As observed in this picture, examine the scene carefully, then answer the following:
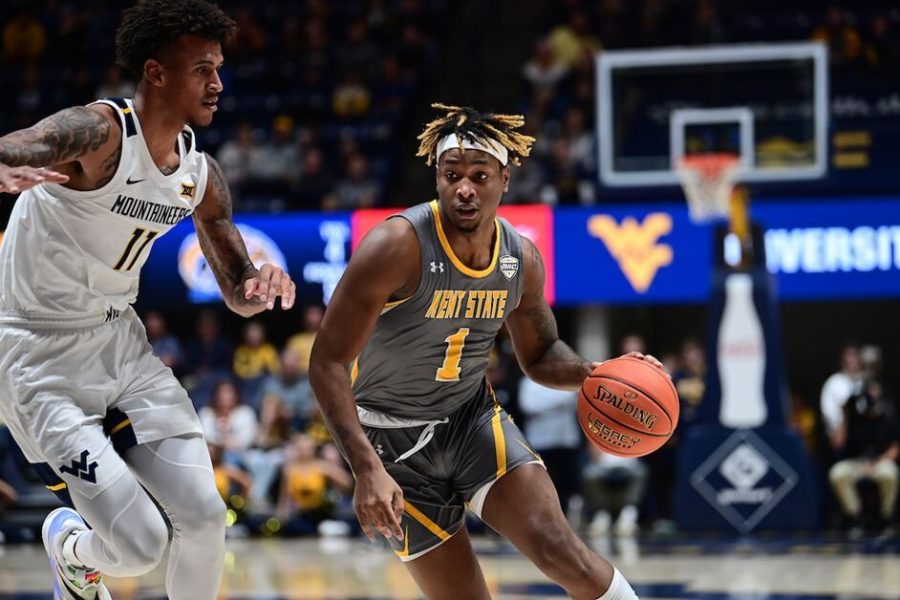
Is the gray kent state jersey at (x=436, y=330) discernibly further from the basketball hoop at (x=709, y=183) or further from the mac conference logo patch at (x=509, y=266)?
the basketball hoop at (x=709, y=183)

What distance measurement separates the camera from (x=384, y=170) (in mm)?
14961

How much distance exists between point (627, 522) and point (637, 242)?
2563mm

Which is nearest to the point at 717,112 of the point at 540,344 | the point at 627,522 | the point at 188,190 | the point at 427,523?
the point at 627,522

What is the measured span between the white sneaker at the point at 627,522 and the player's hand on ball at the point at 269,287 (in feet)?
23.1

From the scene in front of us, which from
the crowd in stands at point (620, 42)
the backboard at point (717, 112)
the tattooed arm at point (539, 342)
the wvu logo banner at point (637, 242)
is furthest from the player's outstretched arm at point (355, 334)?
the crowd in stands at point (620, 42)

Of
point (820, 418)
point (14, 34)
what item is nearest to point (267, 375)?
point (820, 418)

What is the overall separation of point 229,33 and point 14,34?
14.3 meters

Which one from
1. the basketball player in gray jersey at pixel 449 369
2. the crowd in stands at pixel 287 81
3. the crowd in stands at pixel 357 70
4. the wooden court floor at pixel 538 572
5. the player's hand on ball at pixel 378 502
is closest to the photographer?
the player's hand on ball at pixel 378 502

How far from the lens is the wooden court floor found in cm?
766

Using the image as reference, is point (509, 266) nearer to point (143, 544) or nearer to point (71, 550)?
point (143, 544)

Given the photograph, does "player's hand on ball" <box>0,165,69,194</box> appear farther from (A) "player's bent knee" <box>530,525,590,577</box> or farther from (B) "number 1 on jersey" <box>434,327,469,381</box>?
(A) "player's bent knee" <box>530,525,590,577</box>

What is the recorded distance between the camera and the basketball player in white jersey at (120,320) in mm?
4305

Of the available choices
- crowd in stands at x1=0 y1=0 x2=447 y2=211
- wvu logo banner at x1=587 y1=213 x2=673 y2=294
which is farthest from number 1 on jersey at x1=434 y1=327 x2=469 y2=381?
crowd in stands at x1=0 y1=0 x2=447 y2=211

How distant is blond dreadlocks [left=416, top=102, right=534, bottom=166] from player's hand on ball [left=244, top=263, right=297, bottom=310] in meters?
→ 0.68
